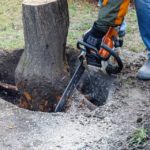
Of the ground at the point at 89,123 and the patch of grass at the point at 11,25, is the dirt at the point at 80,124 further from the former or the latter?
the patch of grass at the point at 11,25

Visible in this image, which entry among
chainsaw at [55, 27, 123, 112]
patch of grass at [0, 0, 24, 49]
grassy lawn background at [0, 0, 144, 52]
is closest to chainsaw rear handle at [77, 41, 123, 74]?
chainsaw at [55, 27, 123, 112]

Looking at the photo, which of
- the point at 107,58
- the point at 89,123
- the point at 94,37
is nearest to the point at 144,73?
the point at 107,58

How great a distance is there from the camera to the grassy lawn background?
17.4ft

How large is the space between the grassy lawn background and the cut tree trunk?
73 centimetres

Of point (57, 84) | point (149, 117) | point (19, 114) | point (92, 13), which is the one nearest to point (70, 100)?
point (57, 84)

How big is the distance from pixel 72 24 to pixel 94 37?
209 cm

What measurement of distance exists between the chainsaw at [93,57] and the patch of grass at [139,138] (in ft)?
2.97

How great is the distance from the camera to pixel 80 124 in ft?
11.9

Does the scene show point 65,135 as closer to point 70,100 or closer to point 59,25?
point 70,100

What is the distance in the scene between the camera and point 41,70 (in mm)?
4281

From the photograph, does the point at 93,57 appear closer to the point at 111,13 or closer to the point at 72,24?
the point at 111,13

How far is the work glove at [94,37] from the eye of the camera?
4.02 metres

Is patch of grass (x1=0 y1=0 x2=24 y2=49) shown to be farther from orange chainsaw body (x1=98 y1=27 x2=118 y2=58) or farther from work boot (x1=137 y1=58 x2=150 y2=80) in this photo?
work boot (x1=137 y1=58 x2=150 y2=80)

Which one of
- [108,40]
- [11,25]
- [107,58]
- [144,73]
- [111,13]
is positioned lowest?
[11,25]
